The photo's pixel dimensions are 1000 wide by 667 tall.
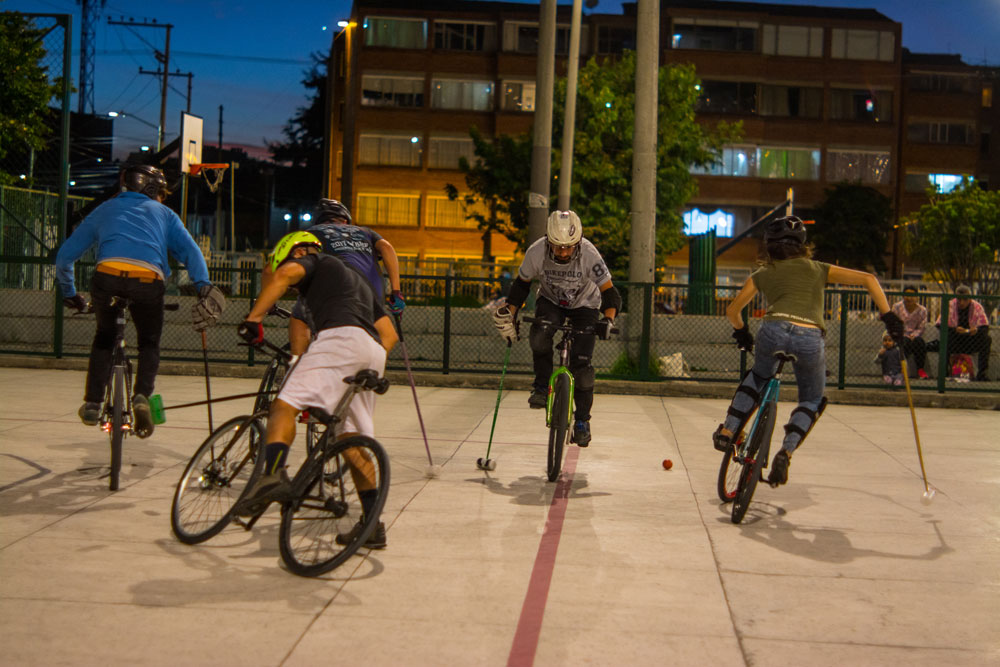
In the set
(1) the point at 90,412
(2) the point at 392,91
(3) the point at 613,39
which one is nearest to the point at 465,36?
(2) the point at 392,91

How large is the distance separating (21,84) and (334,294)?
20295mm

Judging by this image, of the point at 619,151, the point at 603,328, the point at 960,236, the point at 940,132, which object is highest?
the point at 940,132

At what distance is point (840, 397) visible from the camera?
1525 centimetres

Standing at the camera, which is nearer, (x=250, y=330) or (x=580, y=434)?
(x=250, y=330)

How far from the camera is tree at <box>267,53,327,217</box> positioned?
8281cm

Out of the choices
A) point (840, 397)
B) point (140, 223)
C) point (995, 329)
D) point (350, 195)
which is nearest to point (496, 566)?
point (140, 223)

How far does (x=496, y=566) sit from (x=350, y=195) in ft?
71.3

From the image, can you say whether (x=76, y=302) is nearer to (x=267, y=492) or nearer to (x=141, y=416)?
(x=141, y=416)

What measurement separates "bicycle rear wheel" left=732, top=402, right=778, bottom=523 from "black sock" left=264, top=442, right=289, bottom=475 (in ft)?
9.64

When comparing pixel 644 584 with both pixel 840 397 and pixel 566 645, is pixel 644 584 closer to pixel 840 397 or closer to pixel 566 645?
pixel 566 645

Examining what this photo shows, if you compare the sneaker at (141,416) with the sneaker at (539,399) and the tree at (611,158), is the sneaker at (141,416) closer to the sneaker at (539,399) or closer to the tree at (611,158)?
the sneaker at (539,399)

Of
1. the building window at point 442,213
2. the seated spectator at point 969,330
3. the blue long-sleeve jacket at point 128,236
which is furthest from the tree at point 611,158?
the blue long-sleeve jacket at point 128,236

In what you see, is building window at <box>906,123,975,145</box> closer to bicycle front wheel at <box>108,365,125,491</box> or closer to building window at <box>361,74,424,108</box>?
building window at <box>361,74,424,108</box>

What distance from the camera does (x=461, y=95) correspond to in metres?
56.0
